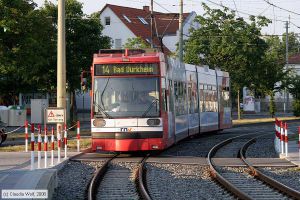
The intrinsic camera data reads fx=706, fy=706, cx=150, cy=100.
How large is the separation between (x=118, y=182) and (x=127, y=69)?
19.1ft

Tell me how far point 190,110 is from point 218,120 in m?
6.77

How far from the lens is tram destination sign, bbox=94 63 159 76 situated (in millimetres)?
20125

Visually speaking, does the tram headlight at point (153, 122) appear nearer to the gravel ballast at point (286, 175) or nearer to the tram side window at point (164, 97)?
the tram side window at point (164, 97)

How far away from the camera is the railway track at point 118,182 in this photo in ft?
41.9

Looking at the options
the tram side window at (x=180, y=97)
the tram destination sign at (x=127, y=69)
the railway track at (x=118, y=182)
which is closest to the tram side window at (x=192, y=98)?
the tram side window at (x=180, y=97)

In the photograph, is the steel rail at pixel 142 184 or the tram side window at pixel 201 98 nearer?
the steel rail at pixel 142 184

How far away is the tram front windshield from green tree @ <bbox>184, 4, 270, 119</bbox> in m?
34.3

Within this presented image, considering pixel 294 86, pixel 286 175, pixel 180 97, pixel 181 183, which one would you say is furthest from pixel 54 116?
pixel 294 86

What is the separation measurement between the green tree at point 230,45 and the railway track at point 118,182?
35695 millimetres

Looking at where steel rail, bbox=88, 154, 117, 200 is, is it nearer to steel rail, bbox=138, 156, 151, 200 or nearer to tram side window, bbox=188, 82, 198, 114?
steel rail, bbox=138, 156, 151, 200

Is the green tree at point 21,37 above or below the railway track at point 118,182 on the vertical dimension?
above

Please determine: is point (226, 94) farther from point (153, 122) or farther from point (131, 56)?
point (153, 122)

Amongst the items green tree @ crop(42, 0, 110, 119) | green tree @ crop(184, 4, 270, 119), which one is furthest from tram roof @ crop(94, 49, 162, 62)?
green tree @ crop(184, 4, 270, 119)

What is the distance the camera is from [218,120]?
1319 inches
